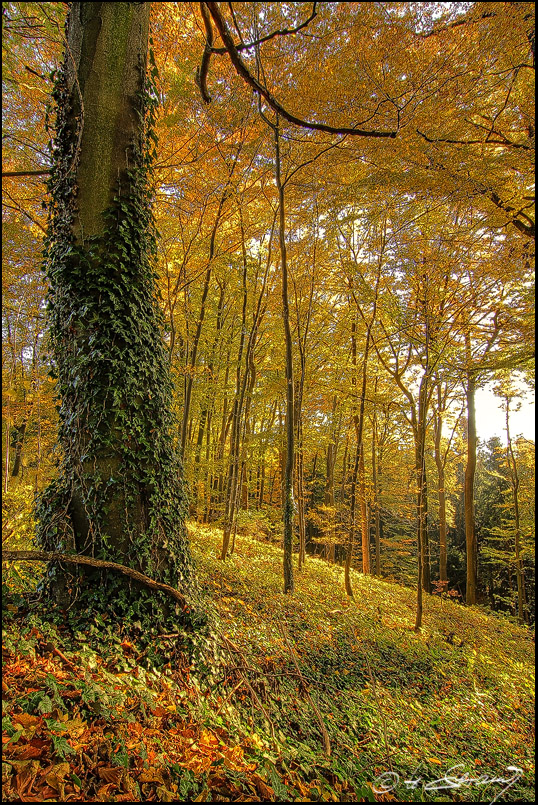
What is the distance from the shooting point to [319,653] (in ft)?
15.2

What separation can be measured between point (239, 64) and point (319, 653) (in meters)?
6.45

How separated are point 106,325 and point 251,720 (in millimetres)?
3481

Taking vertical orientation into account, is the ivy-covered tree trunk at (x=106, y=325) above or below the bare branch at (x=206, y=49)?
below

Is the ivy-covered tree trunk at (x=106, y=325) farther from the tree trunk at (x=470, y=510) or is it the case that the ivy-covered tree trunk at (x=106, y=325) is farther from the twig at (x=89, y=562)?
the tree trunk at (x=470, y=510)

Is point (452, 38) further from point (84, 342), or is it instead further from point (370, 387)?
point (370, 387)

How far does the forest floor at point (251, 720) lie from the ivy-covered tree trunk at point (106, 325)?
59cm

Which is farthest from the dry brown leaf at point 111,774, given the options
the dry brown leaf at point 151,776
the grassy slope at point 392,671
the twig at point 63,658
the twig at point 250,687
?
the grassy slope at point 392,671

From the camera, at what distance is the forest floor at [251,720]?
1.76 m

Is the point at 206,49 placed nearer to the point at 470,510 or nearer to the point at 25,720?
the point at 25,720

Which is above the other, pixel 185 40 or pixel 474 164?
pixel 185 40

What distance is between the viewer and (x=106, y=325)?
2.97 m

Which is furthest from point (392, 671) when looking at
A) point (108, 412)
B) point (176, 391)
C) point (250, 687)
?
point (108, 412)

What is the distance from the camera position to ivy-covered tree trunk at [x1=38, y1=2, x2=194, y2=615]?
9.35 ft

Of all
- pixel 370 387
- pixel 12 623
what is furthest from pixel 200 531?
pixel 12 623
